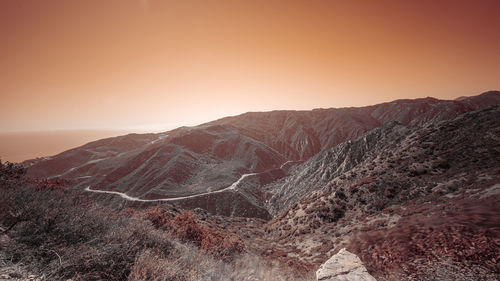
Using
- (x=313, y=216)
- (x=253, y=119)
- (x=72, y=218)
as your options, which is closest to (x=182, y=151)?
(x=313, y=216)

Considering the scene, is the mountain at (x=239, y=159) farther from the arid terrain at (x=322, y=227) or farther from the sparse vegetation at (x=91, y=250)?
the sparse vegetation at (x=91, y=250)

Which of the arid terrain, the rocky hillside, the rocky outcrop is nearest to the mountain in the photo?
the arid terrain

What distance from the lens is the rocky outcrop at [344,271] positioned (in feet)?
18.8

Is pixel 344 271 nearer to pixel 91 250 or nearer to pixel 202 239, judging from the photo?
pixel 202 239

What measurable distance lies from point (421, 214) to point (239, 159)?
83191mm

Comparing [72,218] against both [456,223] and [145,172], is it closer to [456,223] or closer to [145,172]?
[456,223]

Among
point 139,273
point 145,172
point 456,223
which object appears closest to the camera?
point 139,273

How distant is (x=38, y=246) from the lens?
5.38m

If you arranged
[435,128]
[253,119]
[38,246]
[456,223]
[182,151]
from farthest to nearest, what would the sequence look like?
[253,119] → [182,151] → [435,128] → [456,223] → [38,246]

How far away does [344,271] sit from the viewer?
19.9 feet

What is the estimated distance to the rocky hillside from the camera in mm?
6316

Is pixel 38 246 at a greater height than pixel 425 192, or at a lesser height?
greater

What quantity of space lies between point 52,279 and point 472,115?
36388 millimetres

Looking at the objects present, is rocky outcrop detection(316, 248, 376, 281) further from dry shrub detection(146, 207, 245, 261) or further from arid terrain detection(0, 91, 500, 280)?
dry shrub detection(146, 207, 245, 261)
